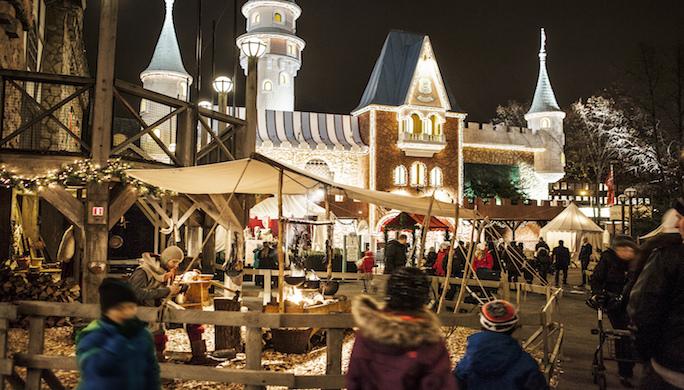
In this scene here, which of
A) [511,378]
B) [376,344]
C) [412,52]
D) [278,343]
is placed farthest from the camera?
[412,52]

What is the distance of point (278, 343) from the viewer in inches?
336

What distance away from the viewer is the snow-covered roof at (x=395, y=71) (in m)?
34.8

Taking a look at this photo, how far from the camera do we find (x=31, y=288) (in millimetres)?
10680

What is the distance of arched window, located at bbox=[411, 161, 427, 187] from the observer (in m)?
34.4

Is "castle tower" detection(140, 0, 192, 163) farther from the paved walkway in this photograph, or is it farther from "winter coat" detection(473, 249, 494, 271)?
the paved walkway

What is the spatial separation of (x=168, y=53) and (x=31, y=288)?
3035 cm

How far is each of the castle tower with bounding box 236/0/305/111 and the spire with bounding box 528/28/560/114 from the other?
1742cm

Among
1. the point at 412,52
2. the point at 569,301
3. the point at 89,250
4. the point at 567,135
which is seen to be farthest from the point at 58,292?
the point at 567,135

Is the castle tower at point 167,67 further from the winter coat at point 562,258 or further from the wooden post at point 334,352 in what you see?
the wooden post at point 334,352

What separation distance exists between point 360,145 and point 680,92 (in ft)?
51.7

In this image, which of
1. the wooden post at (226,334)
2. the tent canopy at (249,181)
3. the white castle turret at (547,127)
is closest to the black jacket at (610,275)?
the tent canopy at (249,181)

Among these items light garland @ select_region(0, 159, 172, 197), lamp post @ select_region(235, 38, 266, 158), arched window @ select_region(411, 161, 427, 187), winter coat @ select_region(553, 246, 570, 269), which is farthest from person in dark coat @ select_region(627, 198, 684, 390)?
arched window @ select_region(411, 161, 427, 187)

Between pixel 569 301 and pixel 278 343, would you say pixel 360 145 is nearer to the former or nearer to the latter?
pixel 569 301

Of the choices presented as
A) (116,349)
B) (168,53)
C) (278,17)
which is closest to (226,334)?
(116,349)
